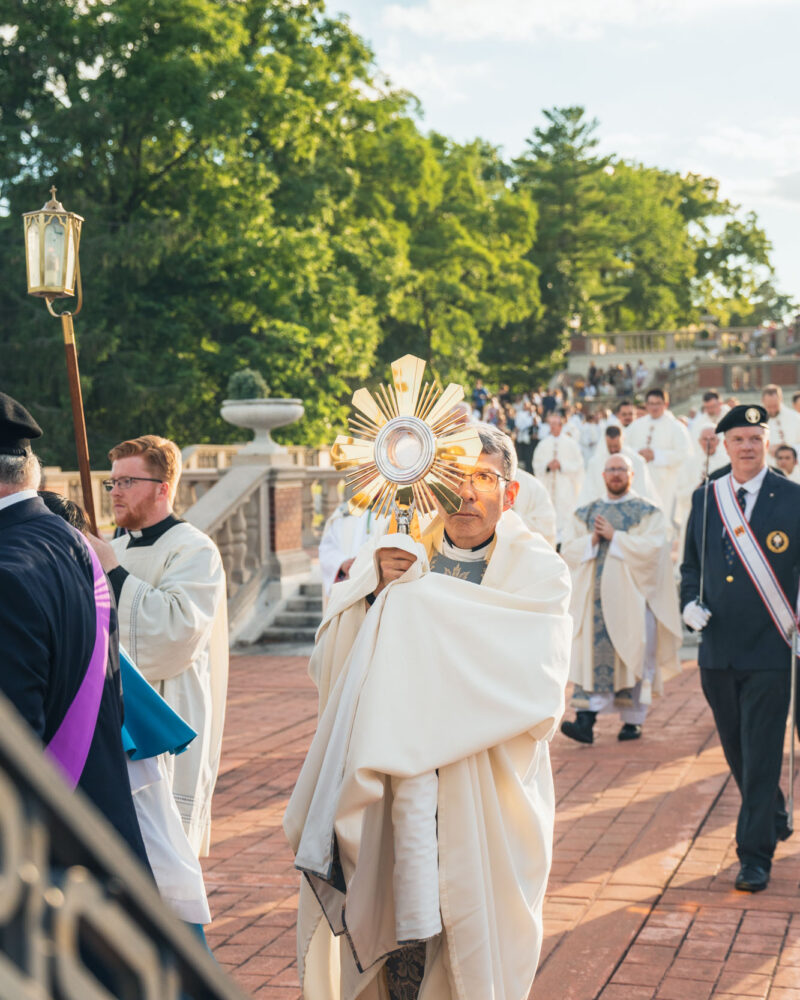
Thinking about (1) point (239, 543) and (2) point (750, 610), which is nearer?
(2) point (750, 610)

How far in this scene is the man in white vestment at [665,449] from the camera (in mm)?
17156

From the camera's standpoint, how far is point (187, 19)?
27734mm

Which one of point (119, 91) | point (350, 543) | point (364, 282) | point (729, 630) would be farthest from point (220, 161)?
point (729, 630)

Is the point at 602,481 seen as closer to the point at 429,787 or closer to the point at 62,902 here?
the point at 429,787

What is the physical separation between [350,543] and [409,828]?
198 inches

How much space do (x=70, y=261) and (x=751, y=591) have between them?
11.3ft

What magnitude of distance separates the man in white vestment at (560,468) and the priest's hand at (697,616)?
12.2 metres

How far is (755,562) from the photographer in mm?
6055

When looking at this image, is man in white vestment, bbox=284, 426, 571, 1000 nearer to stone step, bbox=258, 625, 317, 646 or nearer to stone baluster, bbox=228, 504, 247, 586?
stone step, bbox=258, 625, 317, 646

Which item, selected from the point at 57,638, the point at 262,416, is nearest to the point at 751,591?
the point at 57,638

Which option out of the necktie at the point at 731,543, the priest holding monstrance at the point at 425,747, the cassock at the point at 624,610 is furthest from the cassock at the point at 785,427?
the priest holding monstrance at the point at 425,747

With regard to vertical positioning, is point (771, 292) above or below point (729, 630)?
above

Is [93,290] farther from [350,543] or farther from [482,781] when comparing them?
[482,781]

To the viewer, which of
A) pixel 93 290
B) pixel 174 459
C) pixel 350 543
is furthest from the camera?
pixel 93 290
